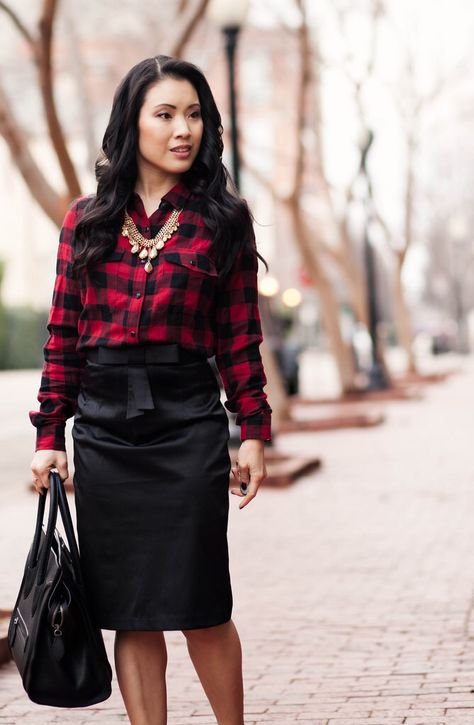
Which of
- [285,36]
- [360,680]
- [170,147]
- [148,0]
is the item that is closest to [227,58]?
[148,0]

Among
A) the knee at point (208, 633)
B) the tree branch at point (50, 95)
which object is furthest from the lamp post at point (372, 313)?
the knee at point (208, 633)

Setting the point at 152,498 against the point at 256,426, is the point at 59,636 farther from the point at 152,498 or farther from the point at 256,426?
the point at 256,426

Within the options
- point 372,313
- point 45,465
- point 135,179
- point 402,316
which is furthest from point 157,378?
point 402,316

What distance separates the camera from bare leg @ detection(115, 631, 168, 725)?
12.3 ft

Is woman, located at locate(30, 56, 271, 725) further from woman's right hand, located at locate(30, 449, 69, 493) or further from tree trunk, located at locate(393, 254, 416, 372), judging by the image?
tree trunk, located at locate(393, 254, 416, 372)

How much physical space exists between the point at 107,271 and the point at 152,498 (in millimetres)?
614

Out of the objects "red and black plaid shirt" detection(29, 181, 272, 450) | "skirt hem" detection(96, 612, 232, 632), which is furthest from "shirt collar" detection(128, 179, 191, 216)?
"skirt hem" detection(96, 612, 232, 632)

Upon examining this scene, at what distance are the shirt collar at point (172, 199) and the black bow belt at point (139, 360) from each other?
39 centimetres

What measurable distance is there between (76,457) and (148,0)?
19.3 meters

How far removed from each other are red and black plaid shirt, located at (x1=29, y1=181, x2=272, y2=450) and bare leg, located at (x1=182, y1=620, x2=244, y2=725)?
552 mm

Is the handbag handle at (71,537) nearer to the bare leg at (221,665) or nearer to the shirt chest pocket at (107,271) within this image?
the bare leg at (221,665)

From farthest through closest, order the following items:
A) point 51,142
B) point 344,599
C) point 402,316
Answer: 1. point 402,316
2. point 51,142
3. point 344,599

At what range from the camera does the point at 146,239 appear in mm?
3746

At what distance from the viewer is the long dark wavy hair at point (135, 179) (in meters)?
3.74
